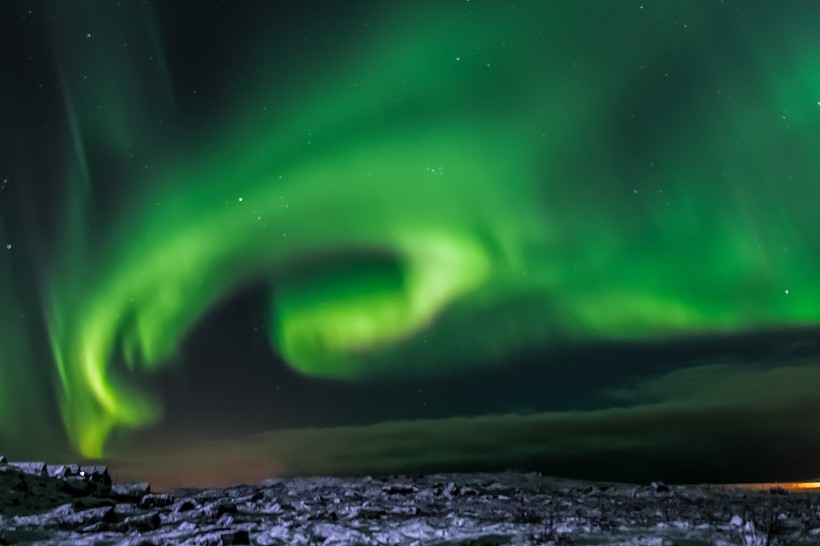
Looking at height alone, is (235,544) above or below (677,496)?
above

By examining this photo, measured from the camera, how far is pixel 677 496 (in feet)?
116

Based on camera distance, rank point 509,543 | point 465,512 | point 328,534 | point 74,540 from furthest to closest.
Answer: point 465,512 → point 328,534 → point 74,540 → point 509,543

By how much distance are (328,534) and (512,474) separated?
4708 cm

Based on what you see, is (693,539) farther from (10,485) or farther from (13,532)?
(10,485)

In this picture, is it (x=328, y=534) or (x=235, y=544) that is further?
(x=328, y=534)

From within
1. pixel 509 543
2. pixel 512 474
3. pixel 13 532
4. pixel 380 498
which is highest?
pixel 13 532

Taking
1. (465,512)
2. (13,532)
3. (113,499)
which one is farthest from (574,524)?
(113,499)

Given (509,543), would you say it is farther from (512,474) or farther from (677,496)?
(512,474)

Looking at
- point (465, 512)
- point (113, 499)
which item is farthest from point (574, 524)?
point (113, 499)

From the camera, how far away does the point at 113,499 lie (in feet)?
93.5

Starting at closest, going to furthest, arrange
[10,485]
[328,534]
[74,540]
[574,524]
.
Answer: [74,540] → [328,534] → [574,524] → [10,485]

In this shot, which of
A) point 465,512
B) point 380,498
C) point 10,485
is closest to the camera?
point 10,485

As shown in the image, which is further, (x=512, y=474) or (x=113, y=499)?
(x=512, y=474)

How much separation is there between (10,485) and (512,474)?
154 feet
